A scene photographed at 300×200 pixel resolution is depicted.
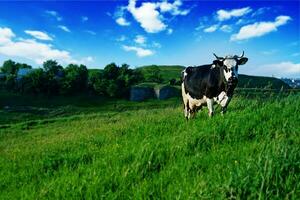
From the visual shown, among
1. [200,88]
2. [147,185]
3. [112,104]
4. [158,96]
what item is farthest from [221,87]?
[158,96]

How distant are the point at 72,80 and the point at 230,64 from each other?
364 ft

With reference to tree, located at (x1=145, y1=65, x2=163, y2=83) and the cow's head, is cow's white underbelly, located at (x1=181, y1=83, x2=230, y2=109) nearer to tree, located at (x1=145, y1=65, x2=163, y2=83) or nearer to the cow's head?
the cow's head

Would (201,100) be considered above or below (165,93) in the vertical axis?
above

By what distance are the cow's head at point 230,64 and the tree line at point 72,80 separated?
106469 millimetres

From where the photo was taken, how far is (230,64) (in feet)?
44.0

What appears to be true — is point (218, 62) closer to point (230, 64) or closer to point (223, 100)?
point (230, 64)

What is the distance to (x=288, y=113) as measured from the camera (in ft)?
25.8

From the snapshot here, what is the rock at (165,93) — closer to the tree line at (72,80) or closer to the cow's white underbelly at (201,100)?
the tree line at (72,80)

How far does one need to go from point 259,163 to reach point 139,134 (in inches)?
177

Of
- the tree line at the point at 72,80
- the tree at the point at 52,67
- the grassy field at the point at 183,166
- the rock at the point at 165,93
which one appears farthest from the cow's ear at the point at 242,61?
the tree at the point at 52,67

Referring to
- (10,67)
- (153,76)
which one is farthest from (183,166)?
(10,67)

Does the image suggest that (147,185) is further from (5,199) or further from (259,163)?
(5,199)

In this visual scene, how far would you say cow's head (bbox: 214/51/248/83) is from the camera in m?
13.3

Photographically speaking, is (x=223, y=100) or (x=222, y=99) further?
(x=223, y=100)
